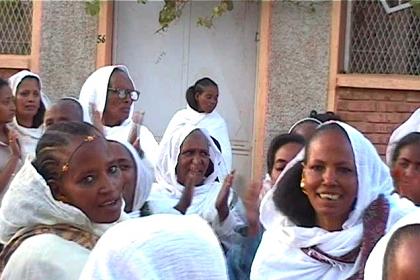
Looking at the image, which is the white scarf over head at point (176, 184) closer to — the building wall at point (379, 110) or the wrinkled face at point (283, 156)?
the wrinkled face at point (283, 156)

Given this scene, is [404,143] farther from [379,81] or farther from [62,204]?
[379,81]

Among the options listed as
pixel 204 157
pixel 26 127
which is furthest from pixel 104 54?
pixel 204 157

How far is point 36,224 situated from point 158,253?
1.04 meters

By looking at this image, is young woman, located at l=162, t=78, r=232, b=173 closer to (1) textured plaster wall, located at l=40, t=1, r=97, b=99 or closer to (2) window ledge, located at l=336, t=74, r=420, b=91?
(2) window ledge, located at l=336, t=74, r=420, b=91

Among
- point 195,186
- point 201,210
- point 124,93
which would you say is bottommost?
point 201,210

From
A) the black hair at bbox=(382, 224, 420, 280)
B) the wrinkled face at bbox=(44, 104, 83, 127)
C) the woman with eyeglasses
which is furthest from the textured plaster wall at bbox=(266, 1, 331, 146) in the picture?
the black hair at bbox=(382, 224, 420, 280)

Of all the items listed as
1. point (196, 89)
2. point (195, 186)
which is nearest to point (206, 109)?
point (196, 89)

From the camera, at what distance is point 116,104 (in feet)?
21.2

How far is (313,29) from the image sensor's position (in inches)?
353

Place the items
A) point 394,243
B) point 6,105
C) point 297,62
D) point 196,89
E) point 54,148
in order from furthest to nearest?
point 297,62, point 196,89, point 6,105, point 54,148, point 394,243

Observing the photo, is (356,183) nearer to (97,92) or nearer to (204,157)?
(204,157)

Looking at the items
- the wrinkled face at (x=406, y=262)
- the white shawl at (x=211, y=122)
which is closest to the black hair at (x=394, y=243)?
the wrinkled face at (x=406, y=262)

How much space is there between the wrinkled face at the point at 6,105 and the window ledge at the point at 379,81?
141 inches

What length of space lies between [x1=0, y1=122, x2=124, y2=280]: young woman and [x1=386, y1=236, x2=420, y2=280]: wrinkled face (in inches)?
41.7
